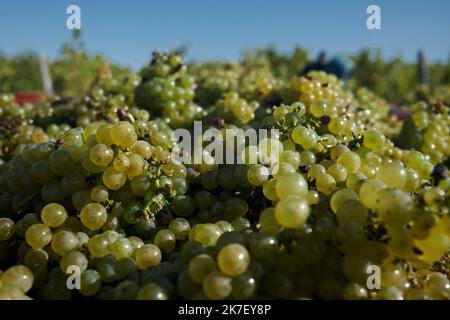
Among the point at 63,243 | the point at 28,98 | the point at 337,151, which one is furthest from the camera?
the point at 28,98

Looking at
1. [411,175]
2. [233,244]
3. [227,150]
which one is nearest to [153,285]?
[233,244]

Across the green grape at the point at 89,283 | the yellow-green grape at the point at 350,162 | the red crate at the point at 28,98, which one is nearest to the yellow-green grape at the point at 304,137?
the yellow-green grape at the point at 350,162

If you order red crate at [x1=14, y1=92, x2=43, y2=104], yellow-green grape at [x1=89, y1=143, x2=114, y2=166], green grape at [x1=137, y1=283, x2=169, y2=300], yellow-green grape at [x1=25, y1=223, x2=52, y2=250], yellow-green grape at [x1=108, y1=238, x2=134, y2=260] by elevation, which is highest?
red crate at [x1=14, y1=92, x2=43, y2=104]

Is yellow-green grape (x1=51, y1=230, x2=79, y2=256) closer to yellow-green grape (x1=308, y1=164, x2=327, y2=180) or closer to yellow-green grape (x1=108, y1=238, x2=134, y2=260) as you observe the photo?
yellow-green grape (x1=108, y1=238, x2=134, y2=260)

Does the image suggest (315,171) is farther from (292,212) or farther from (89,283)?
(89,283)

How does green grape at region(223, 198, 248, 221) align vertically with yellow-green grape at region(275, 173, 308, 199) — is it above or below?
below

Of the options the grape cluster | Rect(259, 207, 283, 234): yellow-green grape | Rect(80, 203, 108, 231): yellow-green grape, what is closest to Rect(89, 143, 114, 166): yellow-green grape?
Rect(80, 203, 108, 231): yellow-green grape

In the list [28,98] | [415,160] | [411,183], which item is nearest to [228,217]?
[411,183]
